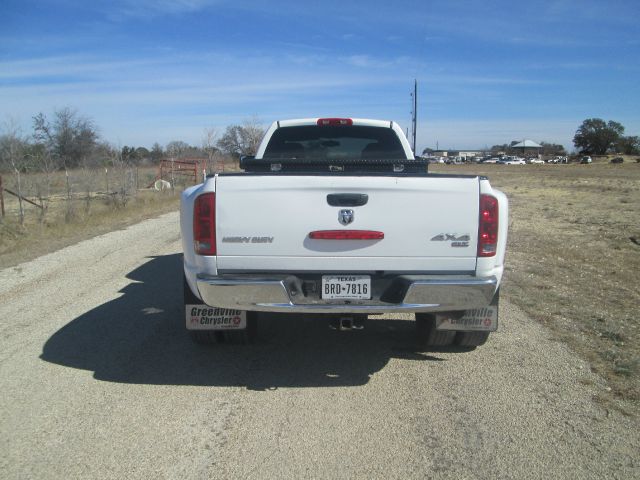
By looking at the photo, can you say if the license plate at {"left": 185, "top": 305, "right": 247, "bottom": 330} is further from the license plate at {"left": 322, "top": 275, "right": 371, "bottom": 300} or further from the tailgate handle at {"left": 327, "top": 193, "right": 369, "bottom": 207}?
the tailgate handle at {"left": 327, "top": 193, "right": 369, "bottom": 207}

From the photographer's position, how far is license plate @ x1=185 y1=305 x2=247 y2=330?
4352 millimetres

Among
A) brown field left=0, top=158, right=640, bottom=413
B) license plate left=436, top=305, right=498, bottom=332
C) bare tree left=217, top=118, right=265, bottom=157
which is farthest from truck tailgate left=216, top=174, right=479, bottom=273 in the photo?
bare tree left=217, top=118, right=265, bottom=157

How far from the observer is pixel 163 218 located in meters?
15.9

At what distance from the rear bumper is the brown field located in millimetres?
1274

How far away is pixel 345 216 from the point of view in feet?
12.6

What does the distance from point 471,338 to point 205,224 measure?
2.44 metres

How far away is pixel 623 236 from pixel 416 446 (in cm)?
1050

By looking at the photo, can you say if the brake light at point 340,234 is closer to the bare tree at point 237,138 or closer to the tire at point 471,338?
the tire at point 471,338

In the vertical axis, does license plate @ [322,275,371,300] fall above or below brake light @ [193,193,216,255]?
below

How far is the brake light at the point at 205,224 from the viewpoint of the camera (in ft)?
12.5

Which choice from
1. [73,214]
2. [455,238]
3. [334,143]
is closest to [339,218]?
[455,238]

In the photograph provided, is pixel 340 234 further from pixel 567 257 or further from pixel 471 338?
pixel 567 257

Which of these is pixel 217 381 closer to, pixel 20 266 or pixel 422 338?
pixel 422 338

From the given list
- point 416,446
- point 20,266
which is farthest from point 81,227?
point 416,446
